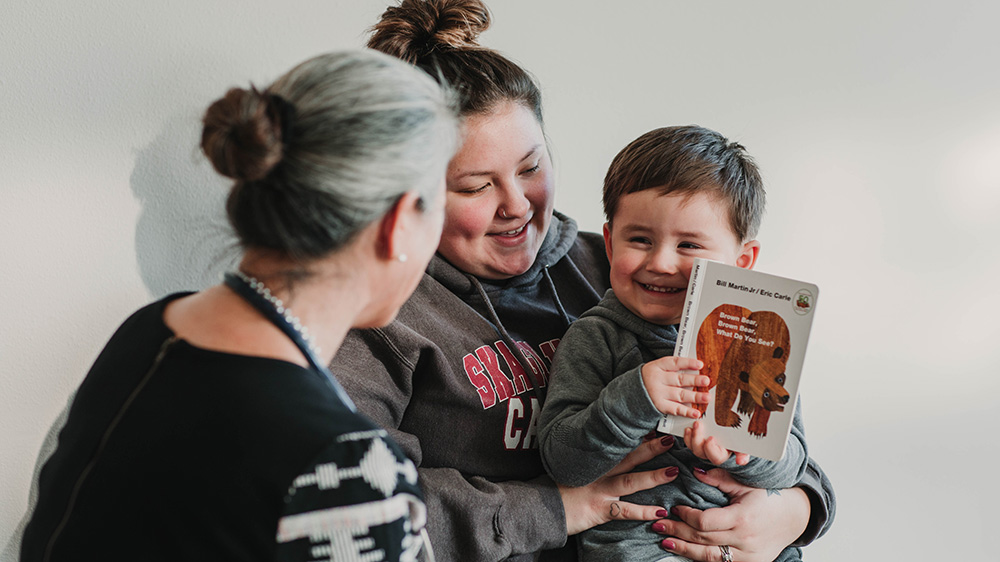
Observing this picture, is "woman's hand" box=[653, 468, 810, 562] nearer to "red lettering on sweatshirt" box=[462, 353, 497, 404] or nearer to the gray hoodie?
the gray hoodie

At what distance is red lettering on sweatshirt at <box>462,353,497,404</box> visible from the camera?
150 centimetres

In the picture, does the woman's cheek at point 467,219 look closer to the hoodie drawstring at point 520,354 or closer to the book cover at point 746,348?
the hoodie drawstring at point 520,354

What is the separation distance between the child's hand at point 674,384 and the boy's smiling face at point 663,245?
0.50 feet

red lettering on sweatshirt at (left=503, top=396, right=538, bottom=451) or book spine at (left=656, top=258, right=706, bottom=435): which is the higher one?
book spine at (left=656, top=258, right=706, bottom=435)

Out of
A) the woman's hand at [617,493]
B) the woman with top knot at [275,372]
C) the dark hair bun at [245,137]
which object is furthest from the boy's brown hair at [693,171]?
the dark hair bun at [245,137]

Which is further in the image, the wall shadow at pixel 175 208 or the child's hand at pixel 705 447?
the wall shadow at pixel 175 208

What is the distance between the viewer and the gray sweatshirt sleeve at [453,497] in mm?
1390

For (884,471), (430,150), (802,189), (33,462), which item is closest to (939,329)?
(884,471)

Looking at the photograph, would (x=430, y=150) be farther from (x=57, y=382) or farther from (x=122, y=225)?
(x=57, y=382)

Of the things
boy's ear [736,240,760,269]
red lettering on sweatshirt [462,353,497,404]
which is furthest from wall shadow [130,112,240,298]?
Result: boy's ear [736,240,760,269]

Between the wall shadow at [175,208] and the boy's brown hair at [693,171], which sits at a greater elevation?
the boy's brown hair at [693,171]

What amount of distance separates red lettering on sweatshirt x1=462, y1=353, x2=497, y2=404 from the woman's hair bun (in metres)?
0.56

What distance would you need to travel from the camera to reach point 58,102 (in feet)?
4.88

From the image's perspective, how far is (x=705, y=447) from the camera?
1336mm
